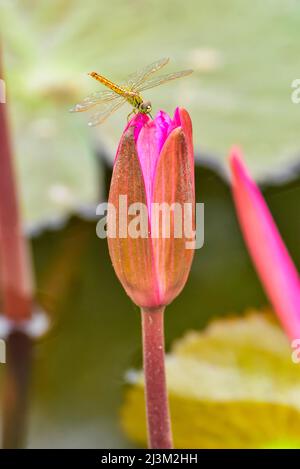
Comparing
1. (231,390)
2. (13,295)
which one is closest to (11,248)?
(13,295)

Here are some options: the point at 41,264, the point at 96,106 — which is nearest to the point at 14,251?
the point at 41,264

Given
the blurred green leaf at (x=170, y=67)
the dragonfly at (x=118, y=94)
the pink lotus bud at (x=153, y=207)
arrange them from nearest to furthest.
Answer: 1. the pink lotus bud at (x=153, y=207)
2. the dragonfly at (x=118, y=94)
3. the blurred green leaf at (x=170, y=67)

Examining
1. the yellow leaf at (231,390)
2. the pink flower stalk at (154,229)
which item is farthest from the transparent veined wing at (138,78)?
the yellow leaf at (231,390)

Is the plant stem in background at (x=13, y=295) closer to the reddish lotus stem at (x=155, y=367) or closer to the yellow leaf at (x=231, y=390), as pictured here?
the yellow leaf at (x=231, y=390)

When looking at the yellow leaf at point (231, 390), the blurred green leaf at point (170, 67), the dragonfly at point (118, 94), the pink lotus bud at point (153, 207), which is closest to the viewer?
the pink lotus bud at point (153, 207)

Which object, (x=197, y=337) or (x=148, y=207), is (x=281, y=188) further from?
(x=148, y=207)

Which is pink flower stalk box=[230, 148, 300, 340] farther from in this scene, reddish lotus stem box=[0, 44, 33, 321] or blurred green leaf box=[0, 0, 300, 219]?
blurred green leaf box=[0, 0, 300, 219]

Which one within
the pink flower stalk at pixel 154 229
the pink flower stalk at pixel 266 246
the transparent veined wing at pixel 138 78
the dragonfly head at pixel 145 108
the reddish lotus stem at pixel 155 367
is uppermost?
the transparent veined wing at pixel 138 78
